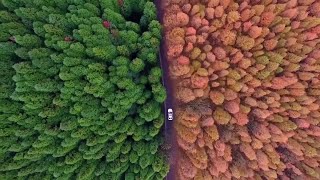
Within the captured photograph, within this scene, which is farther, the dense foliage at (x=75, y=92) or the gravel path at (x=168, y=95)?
the gravel path at (x=168, y=95)

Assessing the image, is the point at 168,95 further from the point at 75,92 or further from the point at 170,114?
the point at 75,92

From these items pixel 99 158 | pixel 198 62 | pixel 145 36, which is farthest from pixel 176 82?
→ pixel 99 158

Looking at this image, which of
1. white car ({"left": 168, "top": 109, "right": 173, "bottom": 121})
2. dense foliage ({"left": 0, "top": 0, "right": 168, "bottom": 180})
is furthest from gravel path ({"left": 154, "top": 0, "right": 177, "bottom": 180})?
A: dense foliage ({"left": 0, "top": 0, "right": 168, "bottom": 180})

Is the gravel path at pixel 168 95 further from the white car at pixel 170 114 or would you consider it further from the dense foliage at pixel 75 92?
the dense foliage at pixel 75 92

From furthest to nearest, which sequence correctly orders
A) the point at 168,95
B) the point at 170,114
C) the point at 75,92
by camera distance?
the point at 168,95 < the point at 170,114 < the point at 75,92

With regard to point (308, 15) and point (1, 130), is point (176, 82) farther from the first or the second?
point (1, 130)

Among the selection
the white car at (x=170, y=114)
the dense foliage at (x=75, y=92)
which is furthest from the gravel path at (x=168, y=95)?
the dense foliage at (x=75, y=92)

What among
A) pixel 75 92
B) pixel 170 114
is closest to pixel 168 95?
pixel 170 114

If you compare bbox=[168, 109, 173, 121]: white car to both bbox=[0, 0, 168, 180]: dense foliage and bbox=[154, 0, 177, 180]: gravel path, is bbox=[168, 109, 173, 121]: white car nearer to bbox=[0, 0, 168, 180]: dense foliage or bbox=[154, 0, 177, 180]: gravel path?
bbox=[154, 0, 177, 180]: gravel path
